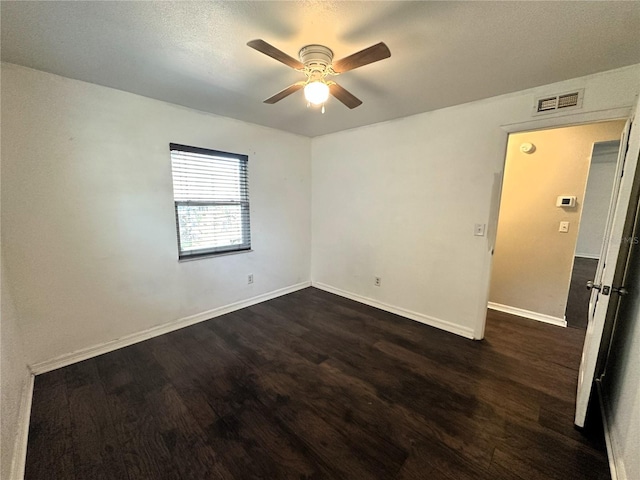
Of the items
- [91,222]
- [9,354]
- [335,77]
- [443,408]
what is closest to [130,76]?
[91,222]

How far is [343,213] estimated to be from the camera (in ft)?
12.1

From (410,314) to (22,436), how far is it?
10.8 ft

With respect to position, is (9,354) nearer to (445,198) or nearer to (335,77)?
(335,77)

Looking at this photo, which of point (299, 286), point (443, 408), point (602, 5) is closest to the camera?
point (602, 5)

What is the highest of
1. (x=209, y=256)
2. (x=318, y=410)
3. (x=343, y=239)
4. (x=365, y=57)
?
(x=365, y=57)

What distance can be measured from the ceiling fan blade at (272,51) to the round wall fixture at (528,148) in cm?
292

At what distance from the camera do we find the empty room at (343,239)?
4.60 ft

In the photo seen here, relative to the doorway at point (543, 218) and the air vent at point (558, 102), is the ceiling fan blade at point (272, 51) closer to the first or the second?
the air vent at point (558, 102)

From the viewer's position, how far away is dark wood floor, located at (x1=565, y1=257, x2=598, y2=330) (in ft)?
10.0

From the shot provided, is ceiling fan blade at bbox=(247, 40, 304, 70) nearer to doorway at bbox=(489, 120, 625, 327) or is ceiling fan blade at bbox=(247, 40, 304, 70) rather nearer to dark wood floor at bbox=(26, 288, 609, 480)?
dark wood floor at bbox=(26, 288, 609, 480)

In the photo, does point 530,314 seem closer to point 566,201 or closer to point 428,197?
point 566,201

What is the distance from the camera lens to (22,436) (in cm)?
150

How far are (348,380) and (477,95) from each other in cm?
272

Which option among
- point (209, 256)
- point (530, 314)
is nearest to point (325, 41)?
point (209, 256)
